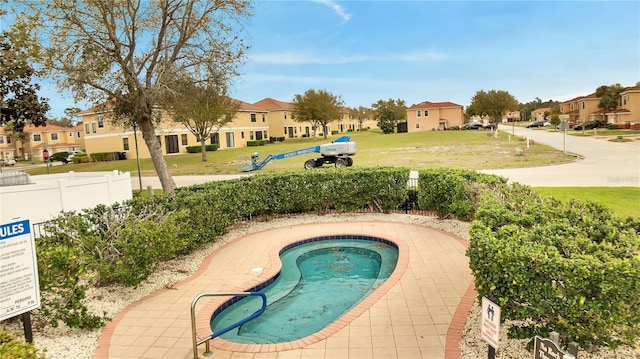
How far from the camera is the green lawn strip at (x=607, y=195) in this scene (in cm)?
1150

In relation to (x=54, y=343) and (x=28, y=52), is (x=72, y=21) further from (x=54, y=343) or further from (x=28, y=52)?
(x=54, y=343)

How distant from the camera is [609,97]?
64562 mm

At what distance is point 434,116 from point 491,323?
66.8 m

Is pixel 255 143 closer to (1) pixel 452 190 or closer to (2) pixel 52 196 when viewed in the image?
(2) pixel 52 196

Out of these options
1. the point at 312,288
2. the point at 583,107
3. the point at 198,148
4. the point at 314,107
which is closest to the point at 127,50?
the point at 312,288

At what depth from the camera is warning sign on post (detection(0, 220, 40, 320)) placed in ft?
14.3

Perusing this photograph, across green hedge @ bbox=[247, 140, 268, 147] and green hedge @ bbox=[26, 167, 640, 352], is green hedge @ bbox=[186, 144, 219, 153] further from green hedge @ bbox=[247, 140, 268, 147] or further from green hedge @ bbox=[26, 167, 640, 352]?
green hedge @ bbox=[26, 167, 640, 352]

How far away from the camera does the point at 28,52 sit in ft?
41.5

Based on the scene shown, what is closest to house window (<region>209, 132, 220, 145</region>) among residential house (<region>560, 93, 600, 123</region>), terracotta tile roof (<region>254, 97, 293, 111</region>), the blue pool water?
terracotta tile roof (<region>254, 97, 293, 111</region>)

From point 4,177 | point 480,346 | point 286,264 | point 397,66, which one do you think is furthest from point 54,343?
point 397,66

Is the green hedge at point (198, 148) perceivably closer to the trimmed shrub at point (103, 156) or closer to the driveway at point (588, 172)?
the trimmed shrub at point (103, 156)

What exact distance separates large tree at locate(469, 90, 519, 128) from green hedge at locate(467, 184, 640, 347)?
77294mm

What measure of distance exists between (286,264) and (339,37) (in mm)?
12237

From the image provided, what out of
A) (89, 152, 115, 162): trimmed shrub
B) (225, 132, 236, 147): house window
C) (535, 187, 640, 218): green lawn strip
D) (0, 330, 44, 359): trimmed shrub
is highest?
(225, 132, 236, 147): house window
